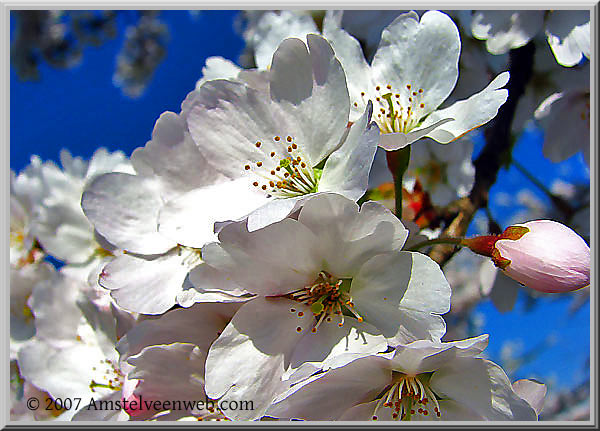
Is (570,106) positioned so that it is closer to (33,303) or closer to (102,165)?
(102,165)

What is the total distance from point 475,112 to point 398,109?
0.23 metres

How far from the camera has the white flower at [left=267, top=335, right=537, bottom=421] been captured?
94 centimetres

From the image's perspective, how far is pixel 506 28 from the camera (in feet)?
5.22

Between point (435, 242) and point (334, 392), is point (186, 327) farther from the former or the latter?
point (435, 242)

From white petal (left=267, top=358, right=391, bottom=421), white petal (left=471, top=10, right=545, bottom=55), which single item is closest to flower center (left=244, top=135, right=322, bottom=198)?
white petal (left=267, top=358, right=391, bottom=421)

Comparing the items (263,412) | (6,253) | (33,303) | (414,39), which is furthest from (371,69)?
(33,303)

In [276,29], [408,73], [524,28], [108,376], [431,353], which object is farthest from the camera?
[276,29]

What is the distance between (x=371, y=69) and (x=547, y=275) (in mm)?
647

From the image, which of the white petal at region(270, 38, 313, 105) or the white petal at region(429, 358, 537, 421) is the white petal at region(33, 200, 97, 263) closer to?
the white petal at region(270, 38, 313, 105)

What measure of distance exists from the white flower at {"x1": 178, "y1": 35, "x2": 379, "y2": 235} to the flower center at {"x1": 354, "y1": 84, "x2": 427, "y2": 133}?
179 millimetres

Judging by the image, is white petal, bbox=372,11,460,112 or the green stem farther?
white petal, bbox=372,11,460,112

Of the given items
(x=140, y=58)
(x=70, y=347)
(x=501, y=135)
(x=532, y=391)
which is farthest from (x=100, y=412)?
(x=140, y=58)

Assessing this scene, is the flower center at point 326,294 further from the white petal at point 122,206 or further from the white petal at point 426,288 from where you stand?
the white petal at point 122,206

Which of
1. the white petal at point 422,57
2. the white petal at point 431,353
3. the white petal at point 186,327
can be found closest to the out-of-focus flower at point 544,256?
the white petal at point 431,353
